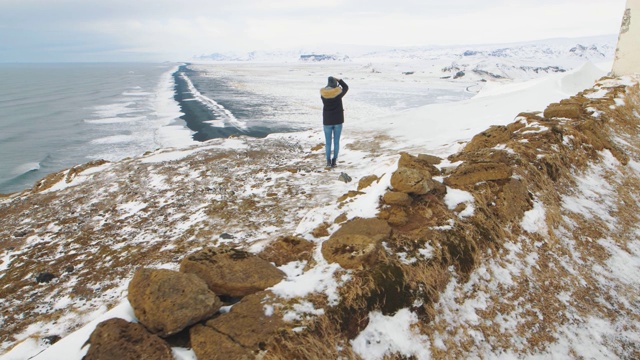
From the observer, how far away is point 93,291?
5.25 m

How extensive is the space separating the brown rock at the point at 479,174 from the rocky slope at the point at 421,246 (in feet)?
0.06

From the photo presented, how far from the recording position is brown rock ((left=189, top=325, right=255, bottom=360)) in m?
2.54

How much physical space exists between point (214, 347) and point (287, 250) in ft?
5.57

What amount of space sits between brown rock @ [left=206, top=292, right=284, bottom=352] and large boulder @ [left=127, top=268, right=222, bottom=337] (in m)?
0.16

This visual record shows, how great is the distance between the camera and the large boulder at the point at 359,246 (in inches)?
136

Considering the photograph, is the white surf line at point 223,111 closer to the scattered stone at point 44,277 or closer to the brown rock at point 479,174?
the scattered stone at point 44,277

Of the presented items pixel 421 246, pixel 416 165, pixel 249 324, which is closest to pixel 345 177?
pixel 416 165

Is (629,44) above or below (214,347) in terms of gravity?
above

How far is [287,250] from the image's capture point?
420cm

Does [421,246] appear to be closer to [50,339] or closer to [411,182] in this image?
[411,182]

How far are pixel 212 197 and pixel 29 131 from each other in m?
34.0

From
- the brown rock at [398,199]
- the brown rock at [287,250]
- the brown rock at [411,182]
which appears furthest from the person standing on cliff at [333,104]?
the brown rock at [287,250]

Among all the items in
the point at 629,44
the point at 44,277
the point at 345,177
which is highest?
the point at 629,44

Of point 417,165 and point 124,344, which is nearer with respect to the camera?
point 124,344
